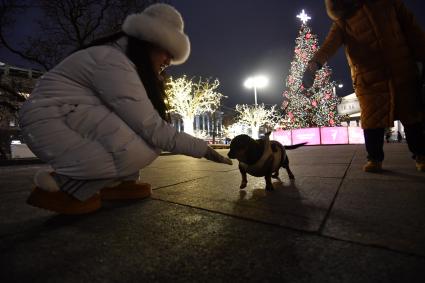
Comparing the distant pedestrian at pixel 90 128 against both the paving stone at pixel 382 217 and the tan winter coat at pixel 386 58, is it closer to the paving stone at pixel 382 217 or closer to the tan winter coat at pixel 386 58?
the paving stone at pixel 382 217

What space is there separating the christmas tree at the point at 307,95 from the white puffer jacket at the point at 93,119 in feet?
58.0

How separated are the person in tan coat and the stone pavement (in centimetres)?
111

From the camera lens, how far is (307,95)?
19.1 m

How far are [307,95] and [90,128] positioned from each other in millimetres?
19571

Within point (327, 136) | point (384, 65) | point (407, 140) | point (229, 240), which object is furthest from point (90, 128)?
point (327, 136)

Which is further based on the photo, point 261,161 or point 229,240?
point 261,161

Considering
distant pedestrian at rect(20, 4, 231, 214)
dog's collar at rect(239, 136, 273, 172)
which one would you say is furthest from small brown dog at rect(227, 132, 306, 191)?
distant pedestrian at rect(20, 4, 231, 214)

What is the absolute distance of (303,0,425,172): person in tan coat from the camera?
8.14 feet

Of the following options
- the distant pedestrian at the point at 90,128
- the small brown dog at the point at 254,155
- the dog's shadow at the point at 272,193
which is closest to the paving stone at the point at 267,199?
the dog's shadow at the point at 272,193

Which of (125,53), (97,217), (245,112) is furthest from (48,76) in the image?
(245,112)

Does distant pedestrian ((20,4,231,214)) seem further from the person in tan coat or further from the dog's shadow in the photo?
the person in tan coat

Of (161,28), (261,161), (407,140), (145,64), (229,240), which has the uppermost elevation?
(161,28)

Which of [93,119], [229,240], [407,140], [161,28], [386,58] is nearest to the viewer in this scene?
[229,240]

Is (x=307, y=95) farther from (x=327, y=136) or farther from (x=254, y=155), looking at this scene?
(x=254, y=155)
